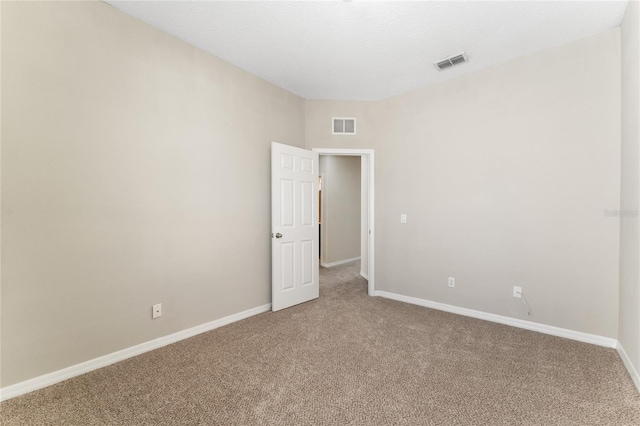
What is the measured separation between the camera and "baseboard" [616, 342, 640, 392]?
206 cm

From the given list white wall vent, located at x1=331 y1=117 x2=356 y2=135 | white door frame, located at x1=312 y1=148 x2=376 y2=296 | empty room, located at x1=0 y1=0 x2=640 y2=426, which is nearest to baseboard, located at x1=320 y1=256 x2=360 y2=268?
white door frame, located at x1=312 y1=148 x2=376 y2=296

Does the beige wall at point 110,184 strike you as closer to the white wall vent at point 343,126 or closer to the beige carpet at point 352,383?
the beige carpet at point 352,383

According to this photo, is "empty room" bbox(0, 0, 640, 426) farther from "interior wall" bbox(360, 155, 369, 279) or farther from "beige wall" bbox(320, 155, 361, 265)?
"beige wall" bbox(320, 155, 361, 265)

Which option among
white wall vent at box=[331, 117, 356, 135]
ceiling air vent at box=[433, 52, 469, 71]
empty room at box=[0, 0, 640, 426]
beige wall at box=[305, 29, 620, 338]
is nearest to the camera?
empty room at box=[0, 0, 640, 426]

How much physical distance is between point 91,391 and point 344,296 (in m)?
2.91

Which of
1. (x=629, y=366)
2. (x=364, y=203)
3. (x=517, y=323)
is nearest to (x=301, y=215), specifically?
(x=364, y=203)

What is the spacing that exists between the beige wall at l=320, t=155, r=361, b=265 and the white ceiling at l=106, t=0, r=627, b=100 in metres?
3.20

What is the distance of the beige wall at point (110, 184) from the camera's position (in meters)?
1.98

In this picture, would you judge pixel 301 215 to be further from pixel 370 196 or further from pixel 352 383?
pixel 352 383

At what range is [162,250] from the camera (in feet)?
8.96

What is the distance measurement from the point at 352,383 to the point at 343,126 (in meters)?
3.26

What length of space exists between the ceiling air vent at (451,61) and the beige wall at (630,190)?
118cm

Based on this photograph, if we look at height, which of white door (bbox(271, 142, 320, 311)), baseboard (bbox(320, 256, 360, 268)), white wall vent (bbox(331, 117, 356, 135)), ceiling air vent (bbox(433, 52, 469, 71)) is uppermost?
ceiling air vent (bbox(433, 52, 469, 71))

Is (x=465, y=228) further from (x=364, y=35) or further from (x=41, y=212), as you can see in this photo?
(x=41, y=212)
